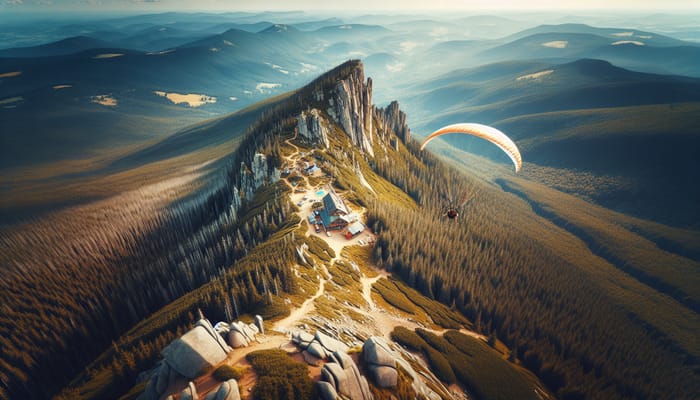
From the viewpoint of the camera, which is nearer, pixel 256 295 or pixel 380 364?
pixel 380 364

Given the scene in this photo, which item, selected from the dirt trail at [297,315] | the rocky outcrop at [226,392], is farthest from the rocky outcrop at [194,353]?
the dirt trail at [297,315]

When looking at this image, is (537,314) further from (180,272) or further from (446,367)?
(180,272)

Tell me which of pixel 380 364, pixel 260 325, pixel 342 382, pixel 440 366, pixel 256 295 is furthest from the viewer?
pixel 440 366

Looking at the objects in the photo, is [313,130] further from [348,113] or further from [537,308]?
[537,308]

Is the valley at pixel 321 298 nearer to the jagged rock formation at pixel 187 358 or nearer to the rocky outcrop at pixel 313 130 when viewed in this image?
the jagged rock formation at pixel 187 358

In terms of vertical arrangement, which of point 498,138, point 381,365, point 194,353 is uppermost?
point 498,138

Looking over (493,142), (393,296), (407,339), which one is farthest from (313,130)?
(407,339)

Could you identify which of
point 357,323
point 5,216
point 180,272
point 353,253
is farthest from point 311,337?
point 5,216
